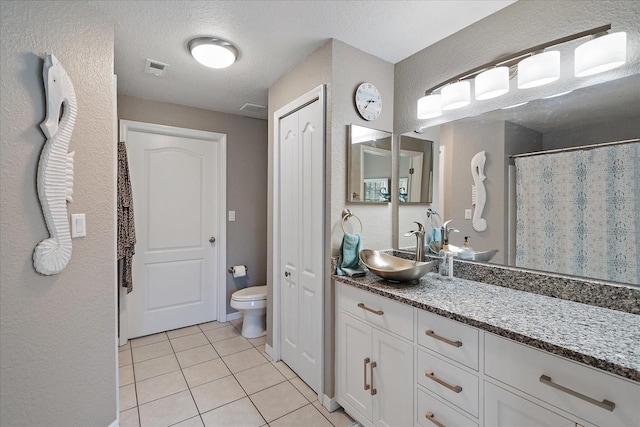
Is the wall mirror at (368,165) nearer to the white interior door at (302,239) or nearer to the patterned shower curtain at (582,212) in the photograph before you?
the white interior door at (302,239)

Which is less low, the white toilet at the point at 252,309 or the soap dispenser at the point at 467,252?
the soap dispenser at the point at 467,252

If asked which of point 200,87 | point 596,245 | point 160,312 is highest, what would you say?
point 200,87

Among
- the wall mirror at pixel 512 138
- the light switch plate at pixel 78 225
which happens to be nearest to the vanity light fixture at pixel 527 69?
the wall mirror at pixel 512 138

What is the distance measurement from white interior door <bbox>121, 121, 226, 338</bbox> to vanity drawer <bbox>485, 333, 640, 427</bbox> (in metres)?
2.75

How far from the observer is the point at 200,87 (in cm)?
251

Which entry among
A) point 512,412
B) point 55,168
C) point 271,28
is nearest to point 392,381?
point 512,412

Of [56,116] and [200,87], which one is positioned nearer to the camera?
[56,116]

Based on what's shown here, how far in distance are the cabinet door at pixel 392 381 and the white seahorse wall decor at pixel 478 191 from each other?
2.71ft

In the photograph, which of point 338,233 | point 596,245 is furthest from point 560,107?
point 338,233

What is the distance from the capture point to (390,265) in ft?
6.14

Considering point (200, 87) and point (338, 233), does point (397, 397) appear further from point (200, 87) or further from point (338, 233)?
point (200, 87)

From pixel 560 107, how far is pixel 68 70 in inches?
93.6

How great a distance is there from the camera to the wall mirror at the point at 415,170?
1932 mm

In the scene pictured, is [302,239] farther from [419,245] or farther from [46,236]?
[46,236]
